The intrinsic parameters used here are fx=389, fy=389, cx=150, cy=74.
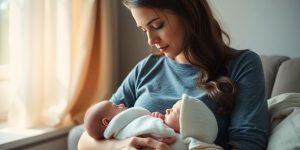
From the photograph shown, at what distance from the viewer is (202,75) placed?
52.7 inches

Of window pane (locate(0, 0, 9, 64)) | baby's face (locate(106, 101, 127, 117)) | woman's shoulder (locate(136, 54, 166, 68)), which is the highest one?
window pane (locate(0, 0, 9, 64))

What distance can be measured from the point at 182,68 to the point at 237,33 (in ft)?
2.40

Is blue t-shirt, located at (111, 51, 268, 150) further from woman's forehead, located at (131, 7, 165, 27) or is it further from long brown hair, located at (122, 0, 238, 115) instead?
woman's forehead, located at (131, 7, 165, 27)

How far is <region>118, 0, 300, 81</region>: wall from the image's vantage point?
Result: 6.18ft

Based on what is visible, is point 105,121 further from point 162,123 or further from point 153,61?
point 153,61

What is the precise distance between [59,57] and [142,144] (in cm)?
99

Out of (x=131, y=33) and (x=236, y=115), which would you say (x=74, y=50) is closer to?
(x=131, y=33)

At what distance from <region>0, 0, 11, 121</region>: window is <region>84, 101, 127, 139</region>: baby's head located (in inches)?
31.9

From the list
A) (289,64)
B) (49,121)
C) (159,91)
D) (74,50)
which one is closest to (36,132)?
(49,121)

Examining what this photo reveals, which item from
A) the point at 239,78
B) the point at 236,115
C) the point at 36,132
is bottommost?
the point at 36,132

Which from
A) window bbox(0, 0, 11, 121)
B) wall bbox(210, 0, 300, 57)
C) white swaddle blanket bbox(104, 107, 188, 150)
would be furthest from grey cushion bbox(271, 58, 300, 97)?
window bbox(0, 0, 11, 121)

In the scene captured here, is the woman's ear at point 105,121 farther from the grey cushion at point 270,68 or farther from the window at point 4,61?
the window at point 4,61

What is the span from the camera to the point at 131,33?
248 cm

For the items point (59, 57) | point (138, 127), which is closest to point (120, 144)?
point (138, 127)
